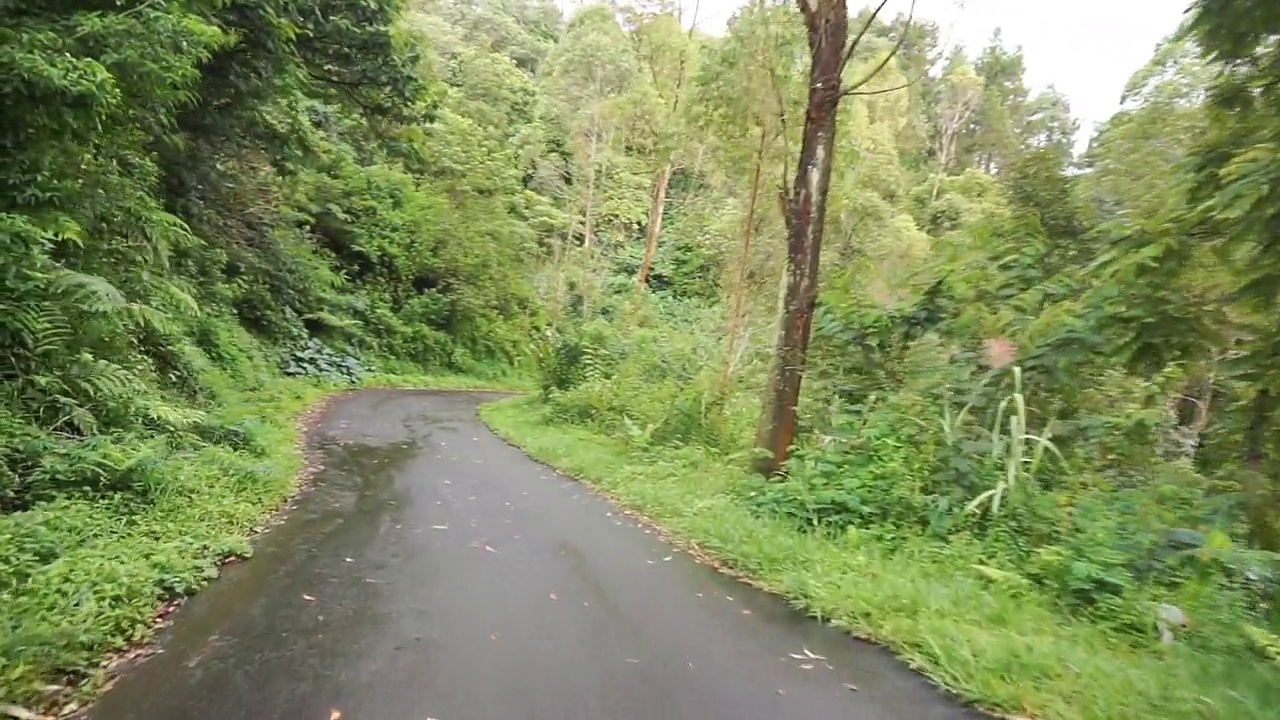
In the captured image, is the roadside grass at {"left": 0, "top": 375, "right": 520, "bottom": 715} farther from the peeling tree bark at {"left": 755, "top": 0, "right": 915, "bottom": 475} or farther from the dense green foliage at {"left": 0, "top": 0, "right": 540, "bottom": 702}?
the peeling tree bark at {"left": 755, "top": 0, "right": 915, "bottom": 475}

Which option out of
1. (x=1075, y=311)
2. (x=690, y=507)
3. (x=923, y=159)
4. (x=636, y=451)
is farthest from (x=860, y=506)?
(x=923, y=159)

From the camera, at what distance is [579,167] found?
2653 centimetres

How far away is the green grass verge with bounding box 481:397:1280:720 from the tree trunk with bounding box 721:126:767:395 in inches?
169

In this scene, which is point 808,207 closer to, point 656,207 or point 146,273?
point 146,273

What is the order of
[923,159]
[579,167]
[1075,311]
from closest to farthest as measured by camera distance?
[1075,311]
[579,167]
[923,159]

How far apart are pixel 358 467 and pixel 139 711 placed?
21.8ft

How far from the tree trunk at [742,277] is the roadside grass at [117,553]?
677 cm

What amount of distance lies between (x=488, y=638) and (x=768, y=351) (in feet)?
28.3

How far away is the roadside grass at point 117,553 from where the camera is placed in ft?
13.7

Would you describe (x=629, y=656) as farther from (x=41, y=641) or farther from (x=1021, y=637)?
(x=41, y=641)

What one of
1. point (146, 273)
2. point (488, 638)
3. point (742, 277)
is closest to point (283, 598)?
point (488, 638)

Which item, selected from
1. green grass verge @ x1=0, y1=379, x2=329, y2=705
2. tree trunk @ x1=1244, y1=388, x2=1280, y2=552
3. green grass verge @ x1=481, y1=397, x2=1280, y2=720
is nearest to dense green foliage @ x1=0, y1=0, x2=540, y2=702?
green grass verge @ x1=0, y1=379, x2=329, y2=705

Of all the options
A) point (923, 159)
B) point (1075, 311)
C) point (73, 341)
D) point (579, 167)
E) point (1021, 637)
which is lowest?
point (1021, 637)

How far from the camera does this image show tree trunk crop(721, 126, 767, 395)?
13.1 metres
